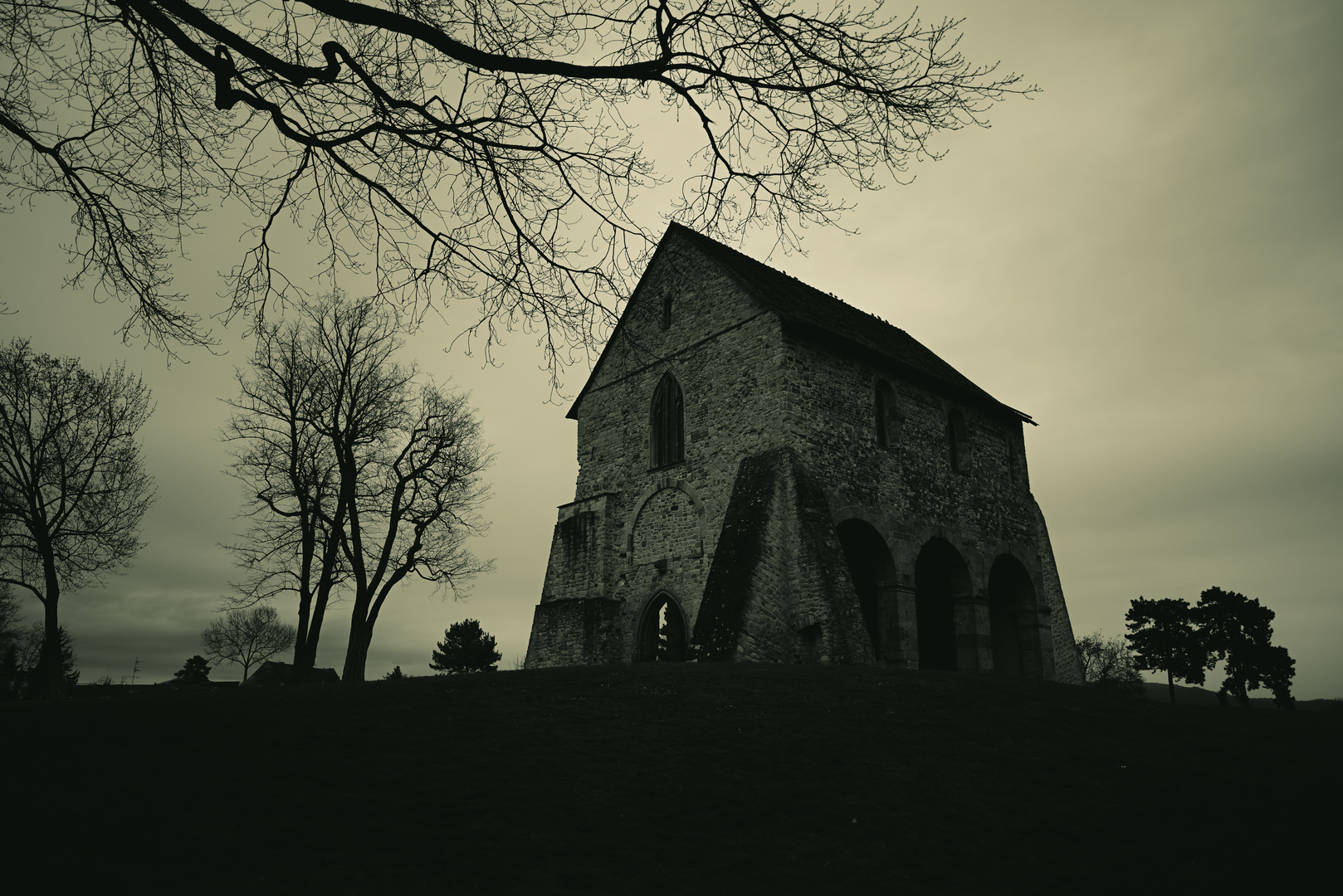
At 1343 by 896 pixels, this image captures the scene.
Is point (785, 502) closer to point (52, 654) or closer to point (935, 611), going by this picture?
point (935, 611)

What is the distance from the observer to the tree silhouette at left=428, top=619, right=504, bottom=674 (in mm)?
60094

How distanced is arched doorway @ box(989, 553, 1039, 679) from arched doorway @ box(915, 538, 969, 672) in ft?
4.63

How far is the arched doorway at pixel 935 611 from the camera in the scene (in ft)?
69.1

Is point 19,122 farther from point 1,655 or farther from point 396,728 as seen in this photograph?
point 1,655

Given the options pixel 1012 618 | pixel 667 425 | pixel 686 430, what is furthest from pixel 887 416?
pixel 1012 618

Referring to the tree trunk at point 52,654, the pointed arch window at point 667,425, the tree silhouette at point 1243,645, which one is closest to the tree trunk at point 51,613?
the tree trunk at point 52,654

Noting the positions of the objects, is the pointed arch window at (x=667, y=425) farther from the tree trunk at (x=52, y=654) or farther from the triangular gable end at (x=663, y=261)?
the tree trunk at (x=52, y=654)

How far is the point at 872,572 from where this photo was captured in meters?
18.8

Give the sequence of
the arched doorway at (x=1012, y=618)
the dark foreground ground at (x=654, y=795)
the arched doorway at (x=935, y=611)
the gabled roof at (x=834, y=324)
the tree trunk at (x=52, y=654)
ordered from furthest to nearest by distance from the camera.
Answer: the arched doorway at (x=1012, y=618) < the arched doorway at (x=935, y=611) < the tree trunk at (x=52, y=654) < the gabled roof at (x=834, y=324) < the dark foreground ground at (x=654, y=795)

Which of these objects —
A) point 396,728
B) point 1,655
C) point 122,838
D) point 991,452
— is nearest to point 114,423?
point 396,728

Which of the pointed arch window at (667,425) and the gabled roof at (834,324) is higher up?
the gabled roof at (834,324)

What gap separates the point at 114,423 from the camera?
22578 millimetres

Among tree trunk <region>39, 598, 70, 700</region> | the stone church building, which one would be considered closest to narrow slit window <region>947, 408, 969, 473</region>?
the stone church building

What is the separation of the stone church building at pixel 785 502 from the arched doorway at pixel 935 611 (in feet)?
0.20
